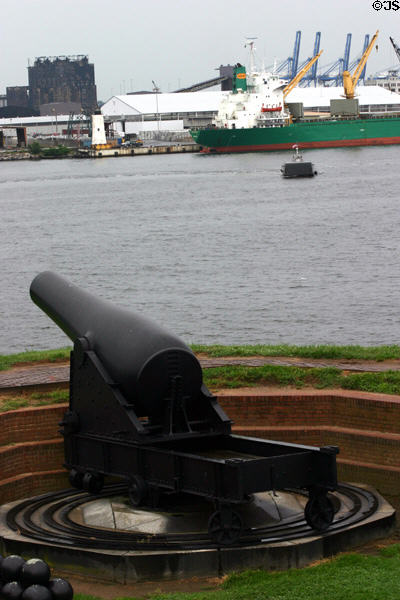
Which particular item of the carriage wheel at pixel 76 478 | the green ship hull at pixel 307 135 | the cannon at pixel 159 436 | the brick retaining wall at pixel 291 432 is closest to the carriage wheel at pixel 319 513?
the cannon at pixel 159 436

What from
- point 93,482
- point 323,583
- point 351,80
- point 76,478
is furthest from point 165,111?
point 323,583

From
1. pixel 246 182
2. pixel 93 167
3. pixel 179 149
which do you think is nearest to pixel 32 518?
pixel 246 182

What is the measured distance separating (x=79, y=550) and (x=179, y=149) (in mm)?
99770

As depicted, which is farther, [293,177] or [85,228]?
[293,177]

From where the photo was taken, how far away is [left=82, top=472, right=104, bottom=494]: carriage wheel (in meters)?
6.07

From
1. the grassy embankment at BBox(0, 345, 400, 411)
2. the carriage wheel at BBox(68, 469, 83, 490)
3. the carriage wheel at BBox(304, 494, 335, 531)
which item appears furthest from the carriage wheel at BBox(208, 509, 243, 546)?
the grassy embankment at BBox(0, 345, 400, 411)

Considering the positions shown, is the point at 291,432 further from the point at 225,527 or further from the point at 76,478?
the point at 225,527

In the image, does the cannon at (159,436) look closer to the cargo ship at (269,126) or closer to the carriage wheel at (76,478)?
the carriage wheel at (76,478)

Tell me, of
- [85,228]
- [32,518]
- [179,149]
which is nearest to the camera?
[32,518]

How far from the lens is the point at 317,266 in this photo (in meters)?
25.3

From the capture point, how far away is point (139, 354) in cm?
557

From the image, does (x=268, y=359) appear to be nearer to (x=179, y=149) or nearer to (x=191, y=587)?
(x=191, y=587)

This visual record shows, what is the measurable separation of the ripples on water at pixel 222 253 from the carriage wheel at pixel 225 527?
10.8 meters

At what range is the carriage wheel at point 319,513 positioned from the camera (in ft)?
17.5
